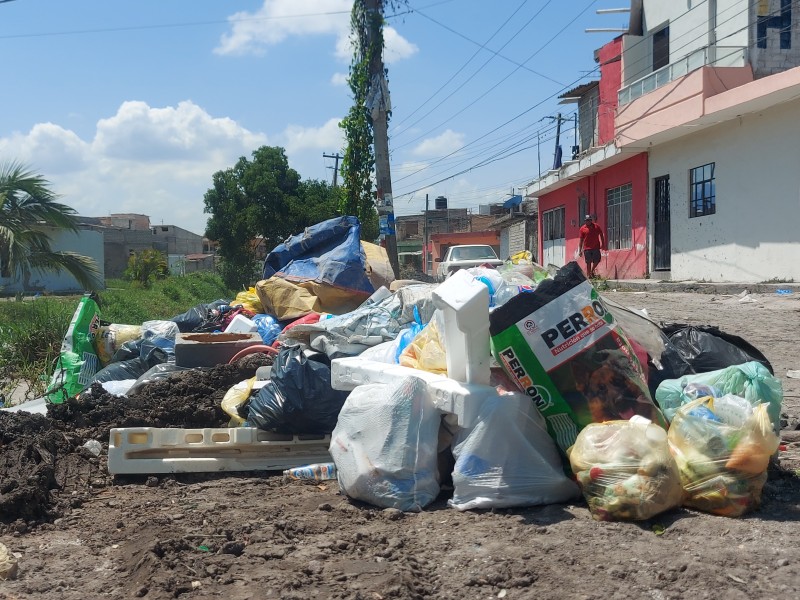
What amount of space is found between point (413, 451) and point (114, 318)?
9.80m

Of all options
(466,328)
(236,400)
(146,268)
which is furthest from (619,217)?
(146,268)

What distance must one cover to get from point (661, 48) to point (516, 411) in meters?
18.1

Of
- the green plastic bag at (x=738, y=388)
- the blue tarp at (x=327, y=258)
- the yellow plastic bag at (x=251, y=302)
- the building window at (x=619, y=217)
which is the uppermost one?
the building window at (x=619, y=217)

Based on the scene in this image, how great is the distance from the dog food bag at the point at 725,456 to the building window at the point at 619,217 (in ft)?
55.4

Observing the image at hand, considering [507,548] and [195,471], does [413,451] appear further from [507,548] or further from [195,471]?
[195,471]

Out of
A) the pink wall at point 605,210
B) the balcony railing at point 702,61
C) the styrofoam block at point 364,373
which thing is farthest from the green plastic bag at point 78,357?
the pink wall at point 605,210

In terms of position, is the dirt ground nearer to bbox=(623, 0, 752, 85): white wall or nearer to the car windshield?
bbox=(623, 0, 752, 85): white wall

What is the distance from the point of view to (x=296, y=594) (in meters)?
2.38

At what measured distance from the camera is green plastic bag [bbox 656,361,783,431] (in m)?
3.28

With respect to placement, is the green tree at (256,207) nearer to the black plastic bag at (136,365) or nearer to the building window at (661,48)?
the building window at (661,48)

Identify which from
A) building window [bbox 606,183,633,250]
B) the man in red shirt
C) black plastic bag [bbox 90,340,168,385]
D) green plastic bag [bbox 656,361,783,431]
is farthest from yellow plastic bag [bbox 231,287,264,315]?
building window [bbox 606,183,633,250]

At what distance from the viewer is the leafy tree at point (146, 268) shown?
33.6m

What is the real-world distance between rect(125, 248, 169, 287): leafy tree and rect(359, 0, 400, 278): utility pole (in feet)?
78.7

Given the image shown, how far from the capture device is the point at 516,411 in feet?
10.2
